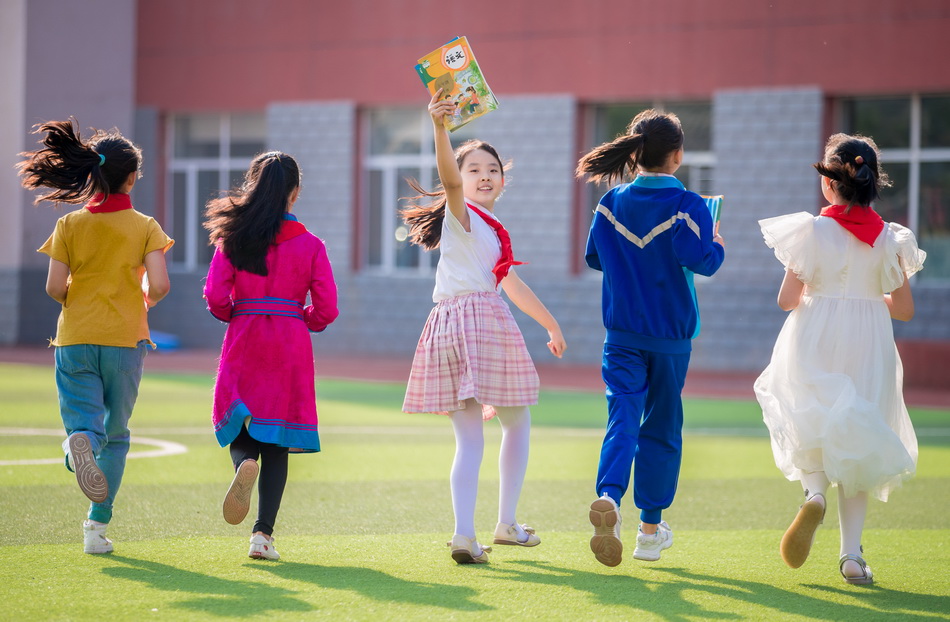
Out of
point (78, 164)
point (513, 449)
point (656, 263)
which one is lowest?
point (513, 449)

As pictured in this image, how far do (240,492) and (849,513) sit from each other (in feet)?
7.78

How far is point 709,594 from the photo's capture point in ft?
15.0

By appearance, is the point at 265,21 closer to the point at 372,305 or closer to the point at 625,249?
the point at 372,305

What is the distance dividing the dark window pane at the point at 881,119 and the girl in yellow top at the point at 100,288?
12982mm

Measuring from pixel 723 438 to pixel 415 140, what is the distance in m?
10.6

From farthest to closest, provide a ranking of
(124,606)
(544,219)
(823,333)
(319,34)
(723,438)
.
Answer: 1. (319,34)
2. (544,219)
3. (723,438)
4. (823,333)
5. (124,606)

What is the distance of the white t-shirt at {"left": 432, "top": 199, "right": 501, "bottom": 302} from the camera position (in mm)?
5145

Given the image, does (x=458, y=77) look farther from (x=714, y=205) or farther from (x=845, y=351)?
(x=845, y=351)

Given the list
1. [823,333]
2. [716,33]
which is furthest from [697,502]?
[716,33]

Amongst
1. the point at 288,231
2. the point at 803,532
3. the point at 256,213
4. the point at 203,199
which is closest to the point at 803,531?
the point at 803,532

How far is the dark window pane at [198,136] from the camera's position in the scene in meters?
20.8

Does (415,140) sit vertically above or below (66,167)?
above

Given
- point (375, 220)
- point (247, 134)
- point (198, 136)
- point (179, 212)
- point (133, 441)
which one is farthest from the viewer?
point (179, 212)

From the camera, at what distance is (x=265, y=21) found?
65.3 feet
